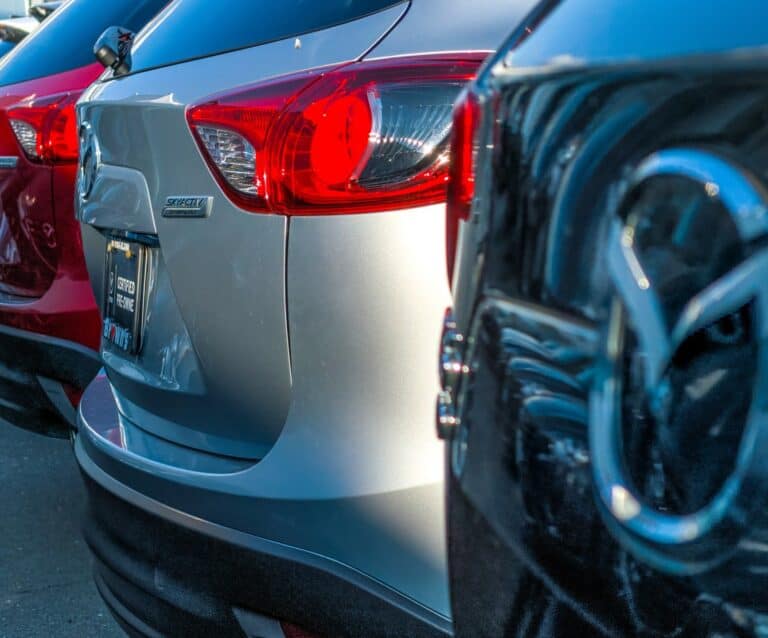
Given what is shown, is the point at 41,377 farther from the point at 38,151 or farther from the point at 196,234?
the point at 196,234

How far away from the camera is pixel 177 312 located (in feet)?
6.64

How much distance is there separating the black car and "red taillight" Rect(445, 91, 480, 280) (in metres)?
0.11

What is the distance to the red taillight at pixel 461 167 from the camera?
50.2 inches

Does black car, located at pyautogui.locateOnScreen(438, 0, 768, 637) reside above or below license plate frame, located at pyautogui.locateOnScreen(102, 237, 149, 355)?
above

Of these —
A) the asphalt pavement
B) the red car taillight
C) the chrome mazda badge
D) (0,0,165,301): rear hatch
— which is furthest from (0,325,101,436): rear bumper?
the chrome mazda badge

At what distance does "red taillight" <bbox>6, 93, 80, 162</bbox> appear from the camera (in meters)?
3.20

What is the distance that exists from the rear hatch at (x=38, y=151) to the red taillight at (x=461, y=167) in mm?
2053

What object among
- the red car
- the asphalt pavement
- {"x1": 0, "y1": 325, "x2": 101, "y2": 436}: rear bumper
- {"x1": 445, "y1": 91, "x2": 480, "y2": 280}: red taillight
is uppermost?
{"x1": 445, "y1": 91, "x2": 480, "y2": 280}: red taillight

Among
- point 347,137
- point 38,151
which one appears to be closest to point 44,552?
point 38,151

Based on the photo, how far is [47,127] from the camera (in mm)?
3242

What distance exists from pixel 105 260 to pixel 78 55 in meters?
1.27

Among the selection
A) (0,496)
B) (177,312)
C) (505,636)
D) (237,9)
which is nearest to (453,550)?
(505,636)

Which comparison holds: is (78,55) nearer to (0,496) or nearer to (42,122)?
(42,122)

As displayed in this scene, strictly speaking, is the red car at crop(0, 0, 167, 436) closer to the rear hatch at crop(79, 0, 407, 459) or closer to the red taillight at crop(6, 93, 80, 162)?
the red taillight at crop(6, 93, 80, 162)
